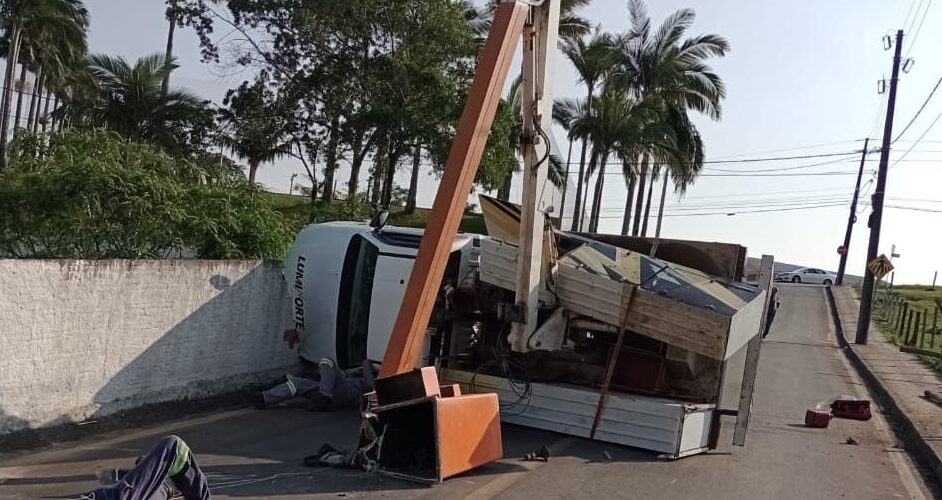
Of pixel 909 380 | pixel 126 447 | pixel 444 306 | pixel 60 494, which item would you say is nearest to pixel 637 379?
pixel 444 306

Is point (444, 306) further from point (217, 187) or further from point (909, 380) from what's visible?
point (909, 380)

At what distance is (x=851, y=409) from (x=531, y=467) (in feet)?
23.1

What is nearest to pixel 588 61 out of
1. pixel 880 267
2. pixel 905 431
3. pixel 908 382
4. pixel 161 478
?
pixel 880 267

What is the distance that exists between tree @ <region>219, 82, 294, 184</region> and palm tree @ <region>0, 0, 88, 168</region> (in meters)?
9.72

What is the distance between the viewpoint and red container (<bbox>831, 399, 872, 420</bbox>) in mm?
12617

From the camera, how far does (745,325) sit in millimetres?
8367

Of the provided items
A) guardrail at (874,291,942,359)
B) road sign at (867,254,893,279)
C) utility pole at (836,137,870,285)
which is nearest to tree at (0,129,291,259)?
guardrail at (874,291,942,359)

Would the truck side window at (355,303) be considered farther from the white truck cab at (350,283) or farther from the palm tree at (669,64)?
the palm tree at (669,64)

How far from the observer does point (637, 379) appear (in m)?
9.49

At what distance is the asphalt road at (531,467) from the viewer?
6.46 meters

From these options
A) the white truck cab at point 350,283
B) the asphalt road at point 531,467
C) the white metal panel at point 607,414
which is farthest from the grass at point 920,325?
the white truck cab at point 350,283

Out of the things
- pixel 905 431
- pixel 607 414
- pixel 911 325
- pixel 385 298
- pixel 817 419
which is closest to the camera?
pixel 607 414

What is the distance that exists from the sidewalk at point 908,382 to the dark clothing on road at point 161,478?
24.9 feet

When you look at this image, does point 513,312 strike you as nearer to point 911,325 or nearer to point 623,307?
point 623,307
